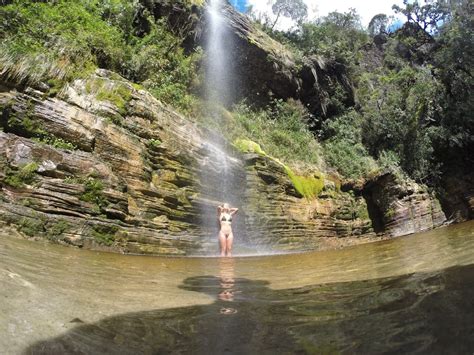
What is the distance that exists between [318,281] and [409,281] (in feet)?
3.64

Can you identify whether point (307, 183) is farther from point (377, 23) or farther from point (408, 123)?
point (377, 23)

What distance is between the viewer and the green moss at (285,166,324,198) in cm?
1455

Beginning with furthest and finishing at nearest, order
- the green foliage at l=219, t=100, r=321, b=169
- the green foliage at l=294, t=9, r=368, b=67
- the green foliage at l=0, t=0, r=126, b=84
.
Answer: the green foliage at l=294, t=9, r=368, b=67 → the green foliage at l=219, t=100, r=321, b=169 → the green foliage at l=0, t=0, r=126, b=84

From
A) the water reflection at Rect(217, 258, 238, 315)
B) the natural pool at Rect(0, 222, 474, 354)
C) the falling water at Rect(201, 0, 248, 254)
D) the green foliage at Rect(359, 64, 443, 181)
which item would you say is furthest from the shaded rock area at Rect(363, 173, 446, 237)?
the natural pool at Rect(0, 222, 474, 354)

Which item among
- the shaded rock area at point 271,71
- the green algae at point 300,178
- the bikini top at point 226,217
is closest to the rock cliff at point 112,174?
the bikini top at point 226,217

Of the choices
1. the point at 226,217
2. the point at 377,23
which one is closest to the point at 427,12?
the point at 377,23

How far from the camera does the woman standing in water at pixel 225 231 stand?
10.1 meters

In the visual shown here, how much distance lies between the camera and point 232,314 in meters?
2.88

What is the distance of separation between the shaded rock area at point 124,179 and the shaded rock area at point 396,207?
552 centimetres

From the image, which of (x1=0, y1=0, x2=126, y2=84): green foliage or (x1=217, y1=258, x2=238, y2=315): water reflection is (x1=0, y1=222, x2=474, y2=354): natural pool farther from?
(x1=0, y1=0, x2=126, y2=84): green foliage

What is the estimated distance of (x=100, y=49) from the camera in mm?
11938

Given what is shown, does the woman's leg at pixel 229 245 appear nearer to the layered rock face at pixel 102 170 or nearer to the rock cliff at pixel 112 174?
the rock cliff at pixel 112 174

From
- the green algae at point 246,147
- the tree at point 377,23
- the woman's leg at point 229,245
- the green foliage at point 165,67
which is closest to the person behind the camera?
the woman's leg at point 229,245

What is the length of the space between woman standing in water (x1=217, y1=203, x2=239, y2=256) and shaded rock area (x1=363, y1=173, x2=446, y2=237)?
10.0 meters
